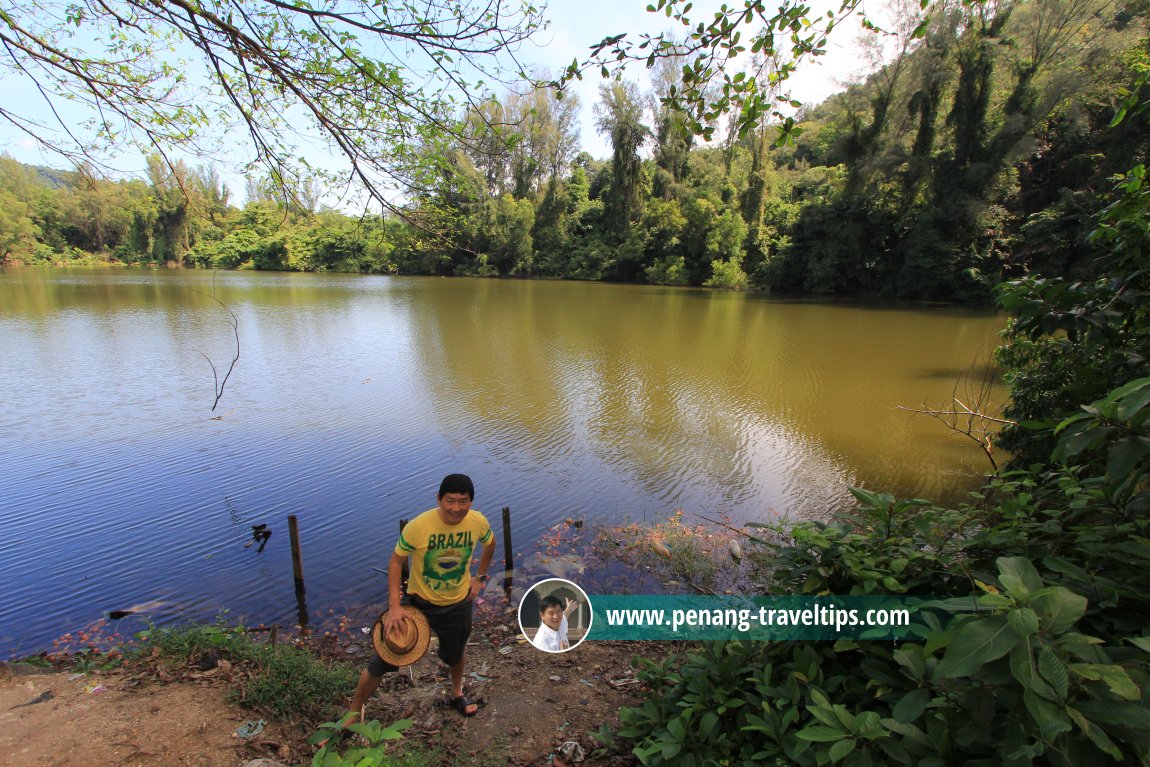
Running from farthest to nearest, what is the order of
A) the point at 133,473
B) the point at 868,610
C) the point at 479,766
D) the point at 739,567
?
the point at 133,473 → the point at 739,567 → the point at 479,766 → the point at 868,610

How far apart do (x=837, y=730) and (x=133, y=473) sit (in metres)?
8.96

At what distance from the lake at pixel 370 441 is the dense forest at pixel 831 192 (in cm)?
317

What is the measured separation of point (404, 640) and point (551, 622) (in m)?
0.89

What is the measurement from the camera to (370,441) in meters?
8.82

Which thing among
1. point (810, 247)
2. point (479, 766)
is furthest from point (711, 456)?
point (810, 247)

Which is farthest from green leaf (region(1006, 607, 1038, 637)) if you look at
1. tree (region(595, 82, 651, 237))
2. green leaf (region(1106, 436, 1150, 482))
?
tree (region(595, 82, 651, 237))

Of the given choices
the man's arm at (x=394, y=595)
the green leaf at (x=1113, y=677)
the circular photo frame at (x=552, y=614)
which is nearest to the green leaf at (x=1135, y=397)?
the green leaf at (x=1113, y=677)

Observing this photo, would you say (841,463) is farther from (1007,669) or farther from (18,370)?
(18,370)

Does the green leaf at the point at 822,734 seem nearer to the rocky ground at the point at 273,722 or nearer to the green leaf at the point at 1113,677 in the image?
the green leaf at the point at 1113,677

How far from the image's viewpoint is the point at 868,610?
6.48ft

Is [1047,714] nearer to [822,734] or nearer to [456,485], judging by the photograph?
[822,734]

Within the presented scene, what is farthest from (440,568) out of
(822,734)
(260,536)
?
(260,536)

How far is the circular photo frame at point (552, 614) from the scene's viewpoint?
319 centimetres

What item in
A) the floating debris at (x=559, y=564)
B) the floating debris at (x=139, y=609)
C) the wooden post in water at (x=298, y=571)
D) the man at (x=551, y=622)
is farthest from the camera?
the floating debris at (x=559, y=564)
